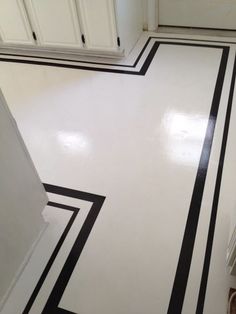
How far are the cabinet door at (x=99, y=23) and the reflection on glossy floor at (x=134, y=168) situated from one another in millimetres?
285

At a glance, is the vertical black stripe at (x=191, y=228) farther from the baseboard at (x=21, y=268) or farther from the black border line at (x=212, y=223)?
the baseboard at (x=21, y=268)

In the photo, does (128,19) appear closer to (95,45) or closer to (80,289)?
(95,45)

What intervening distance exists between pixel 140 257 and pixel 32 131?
1330mm

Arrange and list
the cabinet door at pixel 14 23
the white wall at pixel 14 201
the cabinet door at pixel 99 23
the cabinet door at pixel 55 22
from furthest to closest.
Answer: the cabinet door at pixel 14 23 < the cabinet door at pixel 55 22 < the cabinet door at pixel 99 23 < the white wall at pixel 14 201

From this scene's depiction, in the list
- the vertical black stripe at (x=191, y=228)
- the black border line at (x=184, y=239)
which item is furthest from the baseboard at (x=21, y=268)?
the vertical black stripe at (x=191, y=228)

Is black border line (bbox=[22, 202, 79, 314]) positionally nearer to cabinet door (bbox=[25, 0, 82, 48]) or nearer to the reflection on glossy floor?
the reflection on glossy floor

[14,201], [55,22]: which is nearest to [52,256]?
[14,201]

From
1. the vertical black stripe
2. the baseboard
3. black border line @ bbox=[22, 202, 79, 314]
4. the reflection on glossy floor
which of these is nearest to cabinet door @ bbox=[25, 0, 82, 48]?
the reflection on glossy floor

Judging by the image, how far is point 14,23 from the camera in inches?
114

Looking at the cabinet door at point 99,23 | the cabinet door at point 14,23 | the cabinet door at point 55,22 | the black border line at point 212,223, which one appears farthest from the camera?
the cabinet door at point 14,23

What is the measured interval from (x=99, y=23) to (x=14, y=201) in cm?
207

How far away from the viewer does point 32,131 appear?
218cm

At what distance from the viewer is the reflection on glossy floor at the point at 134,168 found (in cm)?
130

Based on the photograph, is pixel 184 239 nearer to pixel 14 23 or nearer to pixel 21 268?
pixel 21 268
